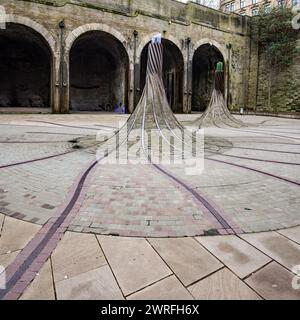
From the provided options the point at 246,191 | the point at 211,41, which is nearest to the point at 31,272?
the point at 246,191

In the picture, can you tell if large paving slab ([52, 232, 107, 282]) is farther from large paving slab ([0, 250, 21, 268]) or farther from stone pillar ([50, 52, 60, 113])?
stone pillar ([50, 52, 60, 113])

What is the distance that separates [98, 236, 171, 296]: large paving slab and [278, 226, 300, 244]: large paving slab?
1031mm

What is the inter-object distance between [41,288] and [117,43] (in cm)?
1782

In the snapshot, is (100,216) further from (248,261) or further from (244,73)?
(244,73)

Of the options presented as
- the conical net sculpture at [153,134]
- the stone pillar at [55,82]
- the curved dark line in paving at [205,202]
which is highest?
the stone pillar at [55,82]

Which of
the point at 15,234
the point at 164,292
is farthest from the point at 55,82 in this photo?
the point at 164,292

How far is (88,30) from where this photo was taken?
1581 centimetres

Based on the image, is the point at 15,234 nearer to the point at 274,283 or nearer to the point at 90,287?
the point at 90,287

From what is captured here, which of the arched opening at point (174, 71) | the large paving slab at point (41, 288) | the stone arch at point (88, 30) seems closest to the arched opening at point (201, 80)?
the arched opening at point (174, 71)

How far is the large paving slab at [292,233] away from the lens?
6.71 feet

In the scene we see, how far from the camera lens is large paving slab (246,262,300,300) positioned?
1435 mm

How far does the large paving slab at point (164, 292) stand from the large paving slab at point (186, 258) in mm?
61

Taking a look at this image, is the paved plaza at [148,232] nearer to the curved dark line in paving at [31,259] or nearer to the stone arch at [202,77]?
the curved dark line in paving at [31,259]

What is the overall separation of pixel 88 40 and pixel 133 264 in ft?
64.5
